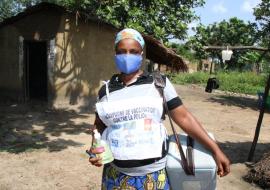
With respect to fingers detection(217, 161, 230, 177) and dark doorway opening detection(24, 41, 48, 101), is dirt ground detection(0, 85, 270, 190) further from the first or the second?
fingers detection(217, 161, 230, 177)

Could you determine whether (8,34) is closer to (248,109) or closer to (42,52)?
(42,52)

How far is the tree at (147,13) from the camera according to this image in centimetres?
1138

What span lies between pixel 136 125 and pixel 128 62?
0.37 m

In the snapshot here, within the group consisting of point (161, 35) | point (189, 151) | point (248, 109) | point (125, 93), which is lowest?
point (248, 109)

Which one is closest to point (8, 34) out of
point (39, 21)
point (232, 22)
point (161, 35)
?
point (39, 21)

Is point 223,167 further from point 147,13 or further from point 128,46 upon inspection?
point 147,13

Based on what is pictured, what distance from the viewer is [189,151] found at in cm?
226

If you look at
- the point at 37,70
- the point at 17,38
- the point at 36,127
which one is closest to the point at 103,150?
the point at 36,127

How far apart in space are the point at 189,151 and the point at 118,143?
0.40 meters

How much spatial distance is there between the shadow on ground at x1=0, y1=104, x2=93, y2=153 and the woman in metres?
5.13

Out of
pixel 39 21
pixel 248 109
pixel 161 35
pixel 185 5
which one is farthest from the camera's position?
pixel 248 109

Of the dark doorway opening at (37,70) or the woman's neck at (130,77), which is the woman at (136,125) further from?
the dark doorway opening at (37,70)

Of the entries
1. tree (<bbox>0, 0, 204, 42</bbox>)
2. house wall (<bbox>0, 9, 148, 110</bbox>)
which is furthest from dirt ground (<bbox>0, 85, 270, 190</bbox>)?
tree (<bbox>0, 0, 204, 42</bbox>)

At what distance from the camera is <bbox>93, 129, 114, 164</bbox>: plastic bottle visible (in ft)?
7.25
